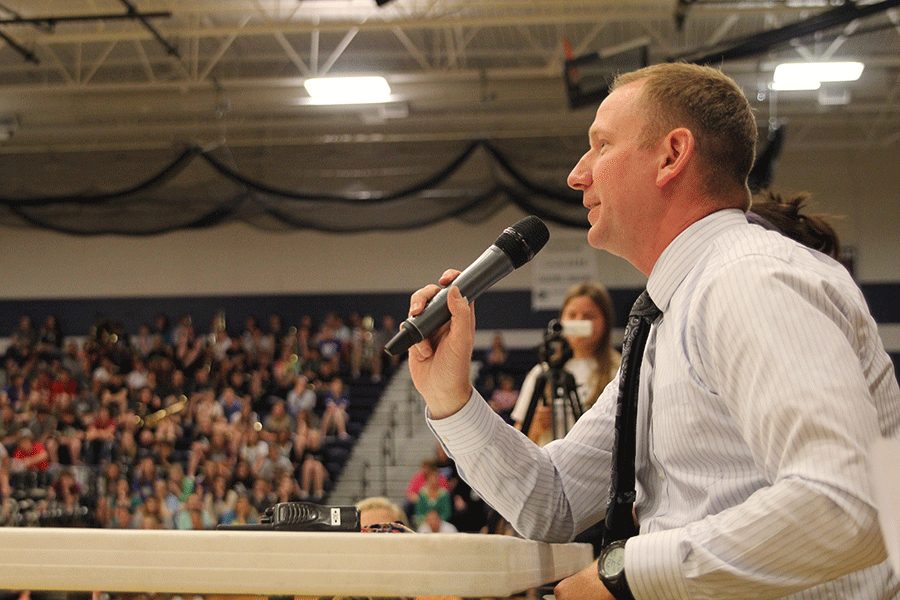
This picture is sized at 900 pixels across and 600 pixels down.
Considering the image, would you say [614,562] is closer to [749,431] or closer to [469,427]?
[749,431]

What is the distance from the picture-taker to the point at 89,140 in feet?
40.7

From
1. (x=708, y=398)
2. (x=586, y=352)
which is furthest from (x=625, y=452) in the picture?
(x=586, y=352)

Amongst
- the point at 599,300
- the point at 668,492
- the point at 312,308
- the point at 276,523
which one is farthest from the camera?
the point at 312,308

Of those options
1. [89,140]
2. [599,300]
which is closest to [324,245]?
[89,140]

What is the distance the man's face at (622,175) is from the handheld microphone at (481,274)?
0.16m

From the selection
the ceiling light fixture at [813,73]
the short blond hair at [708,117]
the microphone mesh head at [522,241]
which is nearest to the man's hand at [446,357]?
the microphone mesh head at [522,241]

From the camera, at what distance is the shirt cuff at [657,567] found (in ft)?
2.98

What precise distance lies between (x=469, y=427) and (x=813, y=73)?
822 cm

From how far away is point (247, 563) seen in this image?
762 millimetres

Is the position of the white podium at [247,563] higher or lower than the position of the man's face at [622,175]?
lower

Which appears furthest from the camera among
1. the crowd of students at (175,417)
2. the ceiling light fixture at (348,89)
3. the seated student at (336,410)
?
the seated student at (336,410)

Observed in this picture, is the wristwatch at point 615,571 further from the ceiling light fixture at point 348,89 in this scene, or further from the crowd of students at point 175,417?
the ceiling light fixture at point 348,89

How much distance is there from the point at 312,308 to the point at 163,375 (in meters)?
2.65

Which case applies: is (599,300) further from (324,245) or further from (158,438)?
(324,245)
